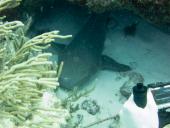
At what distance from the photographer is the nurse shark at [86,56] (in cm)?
534

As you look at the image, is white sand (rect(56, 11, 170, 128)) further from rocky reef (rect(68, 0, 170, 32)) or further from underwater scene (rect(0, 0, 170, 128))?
rocky reef (rect(68, 0, 170, 32))

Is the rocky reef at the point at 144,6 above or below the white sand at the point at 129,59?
above

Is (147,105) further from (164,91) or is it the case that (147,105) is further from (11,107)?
(11,107)

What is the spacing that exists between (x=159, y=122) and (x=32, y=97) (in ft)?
4.55

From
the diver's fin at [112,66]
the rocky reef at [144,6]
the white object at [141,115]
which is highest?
the rocky reef at [144,6]

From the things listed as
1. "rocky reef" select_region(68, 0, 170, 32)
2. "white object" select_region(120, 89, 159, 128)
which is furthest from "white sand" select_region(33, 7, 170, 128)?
"white object" select_region(120, 89, 159, 128)

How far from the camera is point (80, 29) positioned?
231 inches

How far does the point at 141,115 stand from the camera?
310cm

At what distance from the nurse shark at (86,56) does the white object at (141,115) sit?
86.6 inches

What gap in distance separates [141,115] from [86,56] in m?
2.55

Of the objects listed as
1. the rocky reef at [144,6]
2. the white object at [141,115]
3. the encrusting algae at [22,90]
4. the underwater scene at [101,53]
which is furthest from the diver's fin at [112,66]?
the encrusting algae at [22,90]

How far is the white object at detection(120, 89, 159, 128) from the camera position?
10.2 ft

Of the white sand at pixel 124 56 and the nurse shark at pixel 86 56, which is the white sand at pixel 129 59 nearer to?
the white sand at pixel 124 56

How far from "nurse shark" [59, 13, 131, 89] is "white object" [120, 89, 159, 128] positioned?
2199 mm
